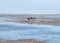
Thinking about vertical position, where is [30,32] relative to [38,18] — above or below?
below

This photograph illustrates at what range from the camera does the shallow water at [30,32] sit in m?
1.57

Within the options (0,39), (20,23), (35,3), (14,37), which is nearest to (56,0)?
(35,3)

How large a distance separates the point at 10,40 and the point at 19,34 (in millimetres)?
130

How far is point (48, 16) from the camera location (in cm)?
160

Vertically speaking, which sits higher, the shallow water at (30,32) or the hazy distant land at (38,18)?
the hazy distant land at (38,18)

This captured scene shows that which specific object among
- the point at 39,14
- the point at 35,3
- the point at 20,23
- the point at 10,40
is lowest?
the point at 10,40

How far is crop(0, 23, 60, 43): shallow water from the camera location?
157 cm

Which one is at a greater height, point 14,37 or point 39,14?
point 39,14

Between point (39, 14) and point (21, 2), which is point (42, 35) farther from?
point (21, 2)

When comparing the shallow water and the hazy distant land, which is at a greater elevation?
the hazy distant land

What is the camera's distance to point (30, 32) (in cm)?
158

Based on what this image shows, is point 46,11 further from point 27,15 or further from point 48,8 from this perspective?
point 27,15

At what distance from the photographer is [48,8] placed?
5.30ft

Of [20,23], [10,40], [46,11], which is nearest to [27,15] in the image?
[20,23]
